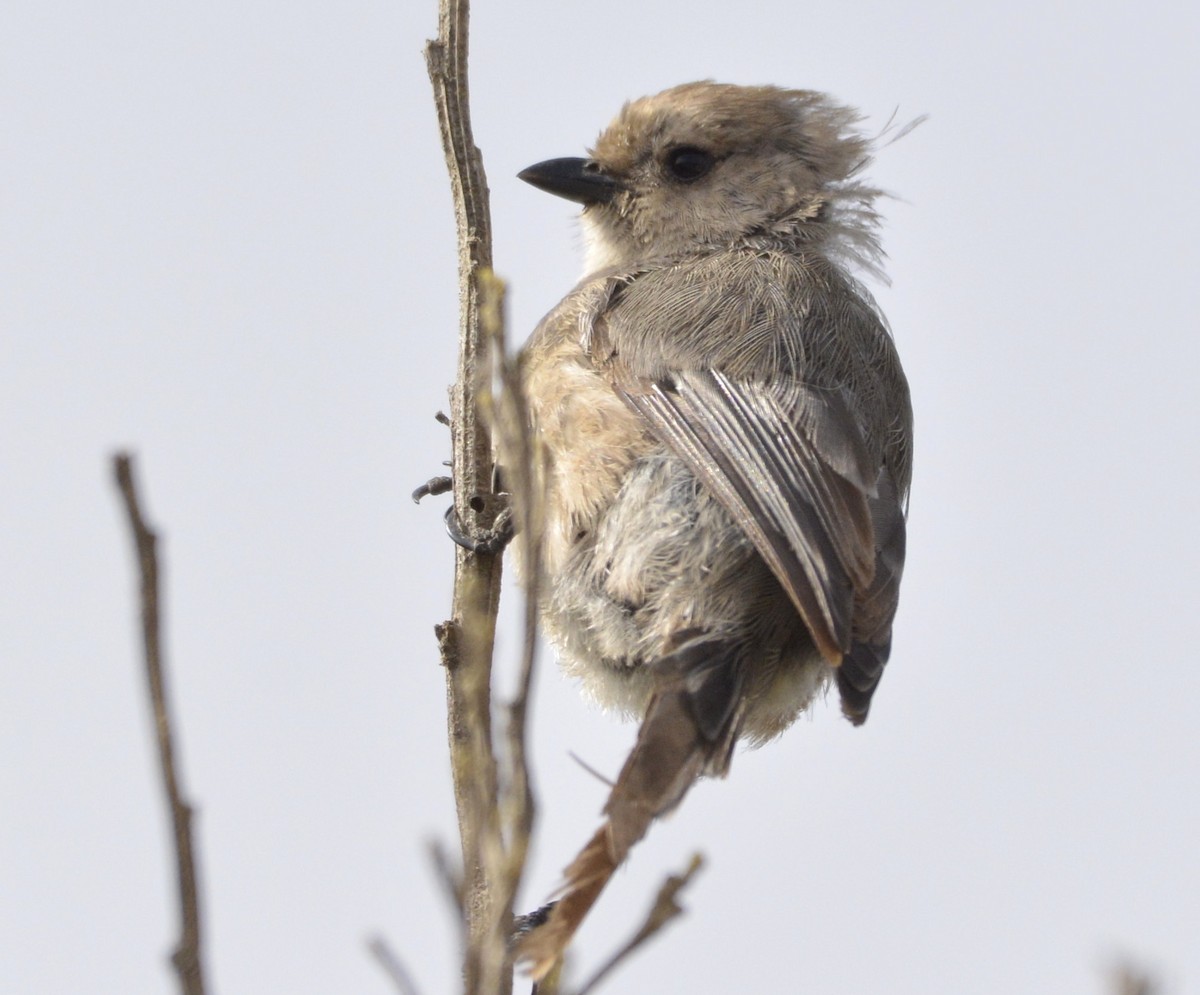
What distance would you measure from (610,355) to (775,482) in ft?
2.17

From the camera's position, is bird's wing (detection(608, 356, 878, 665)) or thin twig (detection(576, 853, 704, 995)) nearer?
thin twig (detection(576, 853, 704, 995))

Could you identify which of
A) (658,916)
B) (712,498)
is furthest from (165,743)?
(712,498)

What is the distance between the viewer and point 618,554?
3652 mm

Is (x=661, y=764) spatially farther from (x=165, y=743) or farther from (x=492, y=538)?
(x=165, y=743)

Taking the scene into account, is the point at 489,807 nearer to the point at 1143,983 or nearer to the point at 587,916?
the point at 1143,983

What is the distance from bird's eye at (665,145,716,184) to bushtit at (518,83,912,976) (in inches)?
18.5

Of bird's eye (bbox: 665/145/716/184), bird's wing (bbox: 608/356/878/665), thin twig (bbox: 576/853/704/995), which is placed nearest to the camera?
thin twig (bbox: 576/853/704/995)

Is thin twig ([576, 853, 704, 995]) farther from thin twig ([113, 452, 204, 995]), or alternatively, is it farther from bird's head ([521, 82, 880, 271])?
bird's head ([521, 82, 880, 271])

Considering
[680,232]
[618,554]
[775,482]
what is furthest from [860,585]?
[680,232]

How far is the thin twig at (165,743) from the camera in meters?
1.67

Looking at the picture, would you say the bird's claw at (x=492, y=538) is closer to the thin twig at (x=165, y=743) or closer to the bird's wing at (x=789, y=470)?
the bird's wing at (x=789, y=470)

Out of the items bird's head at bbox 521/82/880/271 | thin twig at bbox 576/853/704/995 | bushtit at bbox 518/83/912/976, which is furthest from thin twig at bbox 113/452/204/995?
bird's head at bbox 521/82/880/271

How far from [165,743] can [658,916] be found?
0.66 m

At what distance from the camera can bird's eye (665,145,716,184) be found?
4.97 meters
